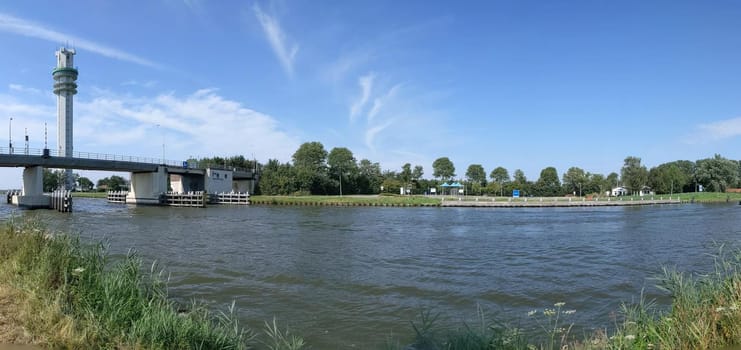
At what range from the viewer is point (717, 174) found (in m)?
97.7

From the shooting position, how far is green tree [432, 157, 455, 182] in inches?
4520

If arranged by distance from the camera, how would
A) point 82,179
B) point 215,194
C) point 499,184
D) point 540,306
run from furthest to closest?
point 82,179
point 499,184
point 215,194
point 540,306

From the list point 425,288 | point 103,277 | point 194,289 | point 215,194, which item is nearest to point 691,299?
point 425,288

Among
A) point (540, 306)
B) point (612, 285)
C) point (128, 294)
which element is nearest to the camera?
point (128, 294)

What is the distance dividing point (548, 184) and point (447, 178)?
26.4 meters

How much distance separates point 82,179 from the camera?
146 meters

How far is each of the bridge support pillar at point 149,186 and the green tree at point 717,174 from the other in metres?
118

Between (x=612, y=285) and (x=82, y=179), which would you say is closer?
(x=612, y=285)

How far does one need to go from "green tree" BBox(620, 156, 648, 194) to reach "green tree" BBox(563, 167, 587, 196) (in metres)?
9.04

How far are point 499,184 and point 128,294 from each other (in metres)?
106

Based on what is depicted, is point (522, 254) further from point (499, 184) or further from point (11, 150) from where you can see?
point (499, 184)

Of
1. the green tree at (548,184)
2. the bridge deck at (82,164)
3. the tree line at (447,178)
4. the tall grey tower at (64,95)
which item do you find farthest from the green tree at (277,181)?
the green tree at (548,184)

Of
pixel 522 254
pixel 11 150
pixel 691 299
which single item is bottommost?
pixel 522 254

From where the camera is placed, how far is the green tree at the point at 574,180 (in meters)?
107
